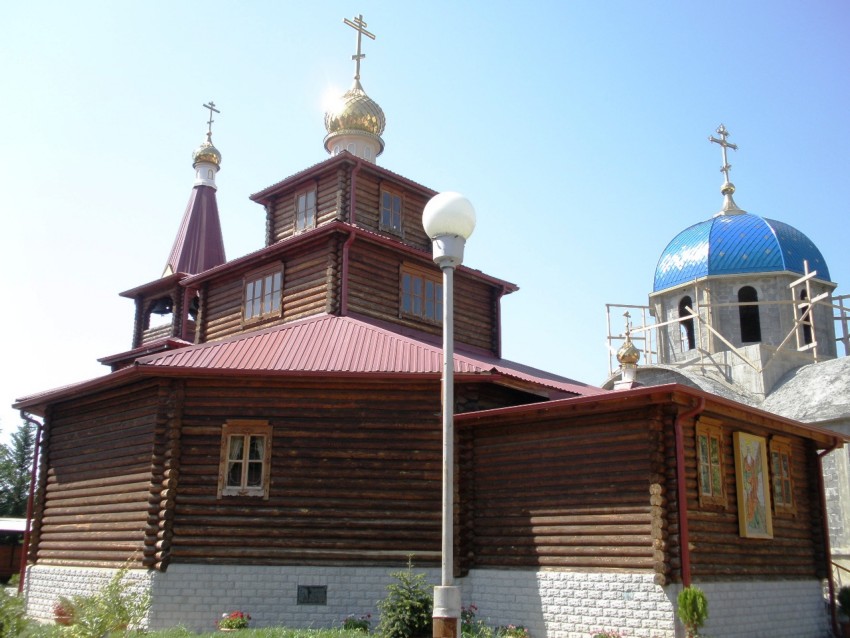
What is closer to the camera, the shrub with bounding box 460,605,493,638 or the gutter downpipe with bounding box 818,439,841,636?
the shrub with bounding box 460,605,493,638

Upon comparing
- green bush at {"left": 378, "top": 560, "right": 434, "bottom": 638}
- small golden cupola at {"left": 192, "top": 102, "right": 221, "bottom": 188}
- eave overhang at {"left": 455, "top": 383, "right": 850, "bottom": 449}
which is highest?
small golden cupola at {"left": 192, "top": 102, "right": 221, "bottom": 188}

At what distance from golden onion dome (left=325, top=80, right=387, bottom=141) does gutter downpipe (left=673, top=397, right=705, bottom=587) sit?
501 inches

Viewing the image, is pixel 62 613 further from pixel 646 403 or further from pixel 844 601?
pixel 844 601

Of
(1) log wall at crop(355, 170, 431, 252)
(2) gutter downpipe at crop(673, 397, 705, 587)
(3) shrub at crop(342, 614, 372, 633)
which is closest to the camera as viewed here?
(2) gutter downpipe at crop(673, 397, 705, 587)

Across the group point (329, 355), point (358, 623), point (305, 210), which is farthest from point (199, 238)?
point (358, 623)

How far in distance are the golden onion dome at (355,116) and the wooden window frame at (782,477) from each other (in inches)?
495

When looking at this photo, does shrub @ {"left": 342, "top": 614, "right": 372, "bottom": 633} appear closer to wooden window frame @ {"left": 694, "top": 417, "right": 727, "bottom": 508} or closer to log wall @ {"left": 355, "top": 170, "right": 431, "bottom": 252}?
wooden window frame @ {"left": 694, "top": 417, "right": 727, "bottom": 508}

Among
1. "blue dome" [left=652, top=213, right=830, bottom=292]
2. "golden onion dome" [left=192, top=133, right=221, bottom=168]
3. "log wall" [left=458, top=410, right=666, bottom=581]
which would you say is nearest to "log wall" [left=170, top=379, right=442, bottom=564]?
"log wall" [left=458, top=410, right=666, bottom=581]

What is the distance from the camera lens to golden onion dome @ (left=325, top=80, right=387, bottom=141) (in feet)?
73.9

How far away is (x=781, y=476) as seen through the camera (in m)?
15.8

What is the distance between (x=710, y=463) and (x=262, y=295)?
10976 mm

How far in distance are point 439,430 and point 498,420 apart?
43.8 inches

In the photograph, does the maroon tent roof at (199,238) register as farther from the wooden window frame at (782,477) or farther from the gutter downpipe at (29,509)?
the wooden window frame at (782,477)

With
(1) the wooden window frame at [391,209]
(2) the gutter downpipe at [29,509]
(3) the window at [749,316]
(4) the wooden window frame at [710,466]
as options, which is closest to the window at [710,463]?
(4) the wooden window frame at [710,466]
